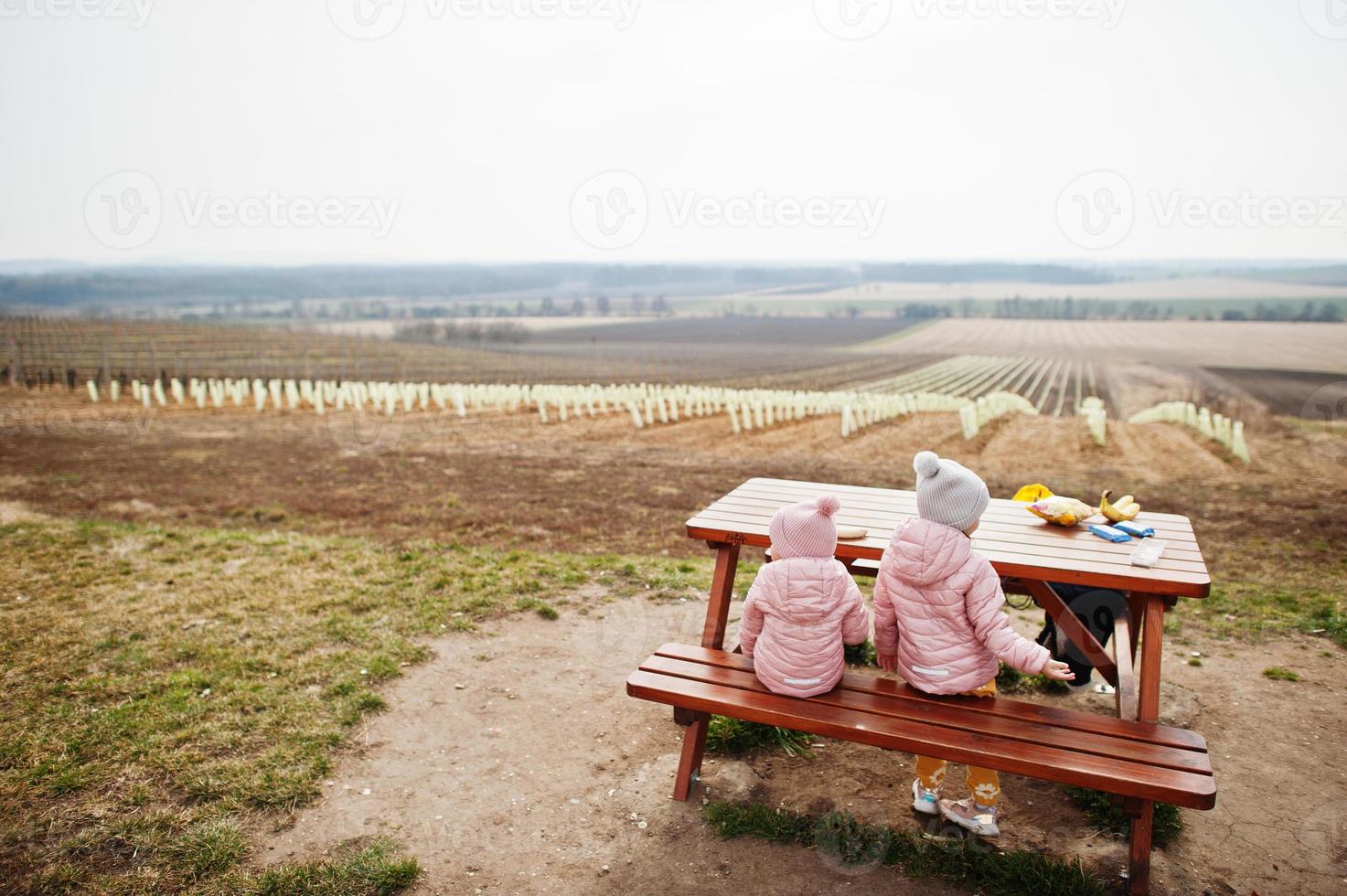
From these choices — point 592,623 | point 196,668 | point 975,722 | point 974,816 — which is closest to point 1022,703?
point 975,722

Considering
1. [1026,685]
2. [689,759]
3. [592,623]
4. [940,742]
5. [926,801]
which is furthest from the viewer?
[592,623]

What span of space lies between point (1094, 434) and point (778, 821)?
12605 mm

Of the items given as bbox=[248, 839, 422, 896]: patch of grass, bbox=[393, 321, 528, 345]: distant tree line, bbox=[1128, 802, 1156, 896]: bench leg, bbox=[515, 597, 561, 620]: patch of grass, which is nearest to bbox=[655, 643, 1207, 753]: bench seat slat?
bbox=[1128, 802, 1156, 896]: bench leg

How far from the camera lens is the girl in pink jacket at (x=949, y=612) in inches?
124

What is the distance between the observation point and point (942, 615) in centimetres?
329

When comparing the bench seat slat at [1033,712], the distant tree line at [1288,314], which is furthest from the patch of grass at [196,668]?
the distant tree line at [1288,314]

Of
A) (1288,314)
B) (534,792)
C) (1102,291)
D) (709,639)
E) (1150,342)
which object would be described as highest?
(1102,291)

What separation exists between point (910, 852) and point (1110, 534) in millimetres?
1713

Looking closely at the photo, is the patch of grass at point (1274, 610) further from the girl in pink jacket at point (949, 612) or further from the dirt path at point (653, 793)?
the girl in pink jacket at point (949, 612)

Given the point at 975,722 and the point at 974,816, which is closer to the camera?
the point at 975,722

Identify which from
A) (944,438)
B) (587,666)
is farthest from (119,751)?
(944,438)

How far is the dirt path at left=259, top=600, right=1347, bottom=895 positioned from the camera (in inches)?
128

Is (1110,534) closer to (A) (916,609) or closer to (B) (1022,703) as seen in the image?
(B) (1022,703)

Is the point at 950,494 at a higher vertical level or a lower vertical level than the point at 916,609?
higher
